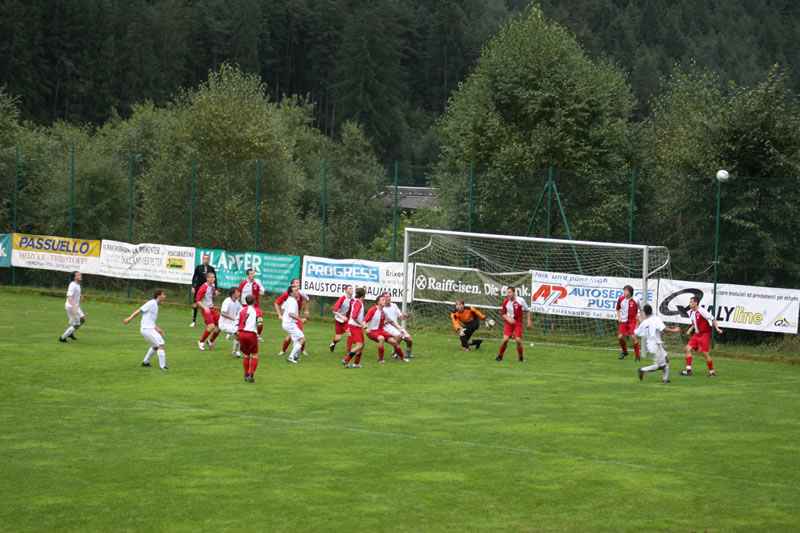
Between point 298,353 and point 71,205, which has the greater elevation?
point 71,205

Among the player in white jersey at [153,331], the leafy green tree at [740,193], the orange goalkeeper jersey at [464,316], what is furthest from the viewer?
the leafy green tree at [740,193]

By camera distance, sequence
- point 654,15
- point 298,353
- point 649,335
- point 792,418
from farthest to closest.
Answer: point 654,15
point 298,353
point 649,335
point 792,418

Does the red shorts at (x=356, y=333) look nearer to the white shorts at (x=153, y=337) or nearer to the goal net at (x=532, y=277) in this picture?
the white shorts at (x=153, y=337)

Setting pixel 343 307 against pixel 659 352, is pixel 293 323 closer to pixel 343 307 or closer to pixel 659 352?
pixel 343 307

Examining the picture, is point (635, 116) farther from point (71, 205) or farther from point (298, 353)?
point (298, 353)

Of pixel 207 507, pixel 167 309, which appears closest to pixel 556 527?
pixel 207 507

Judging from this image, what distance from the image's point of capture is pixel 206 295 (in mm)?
24859

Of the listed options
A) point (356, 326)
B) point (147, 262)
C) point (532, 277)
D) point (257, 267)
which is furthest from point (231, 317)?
point (147, 262)

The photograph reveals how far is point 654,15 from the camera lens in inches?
5138

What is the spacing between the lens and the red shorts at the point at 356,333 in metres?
22.5

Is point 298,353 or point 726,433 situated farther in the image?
point 298,353

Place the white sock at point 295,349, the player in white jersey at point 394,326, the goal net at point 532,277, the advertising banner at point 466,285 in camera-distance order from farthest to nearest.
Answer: the advertising banner at point 466,285
the goal net at point 532,277
the player in white jersey at point 394,326
the white sock at point 295,349

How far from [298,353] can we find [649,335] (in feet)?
27.2

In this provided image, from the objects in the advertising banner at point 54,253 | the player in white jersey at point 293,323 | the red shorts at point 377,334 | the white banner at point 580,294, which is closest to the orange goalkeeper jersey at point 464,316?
the red shorts at point 377,334
